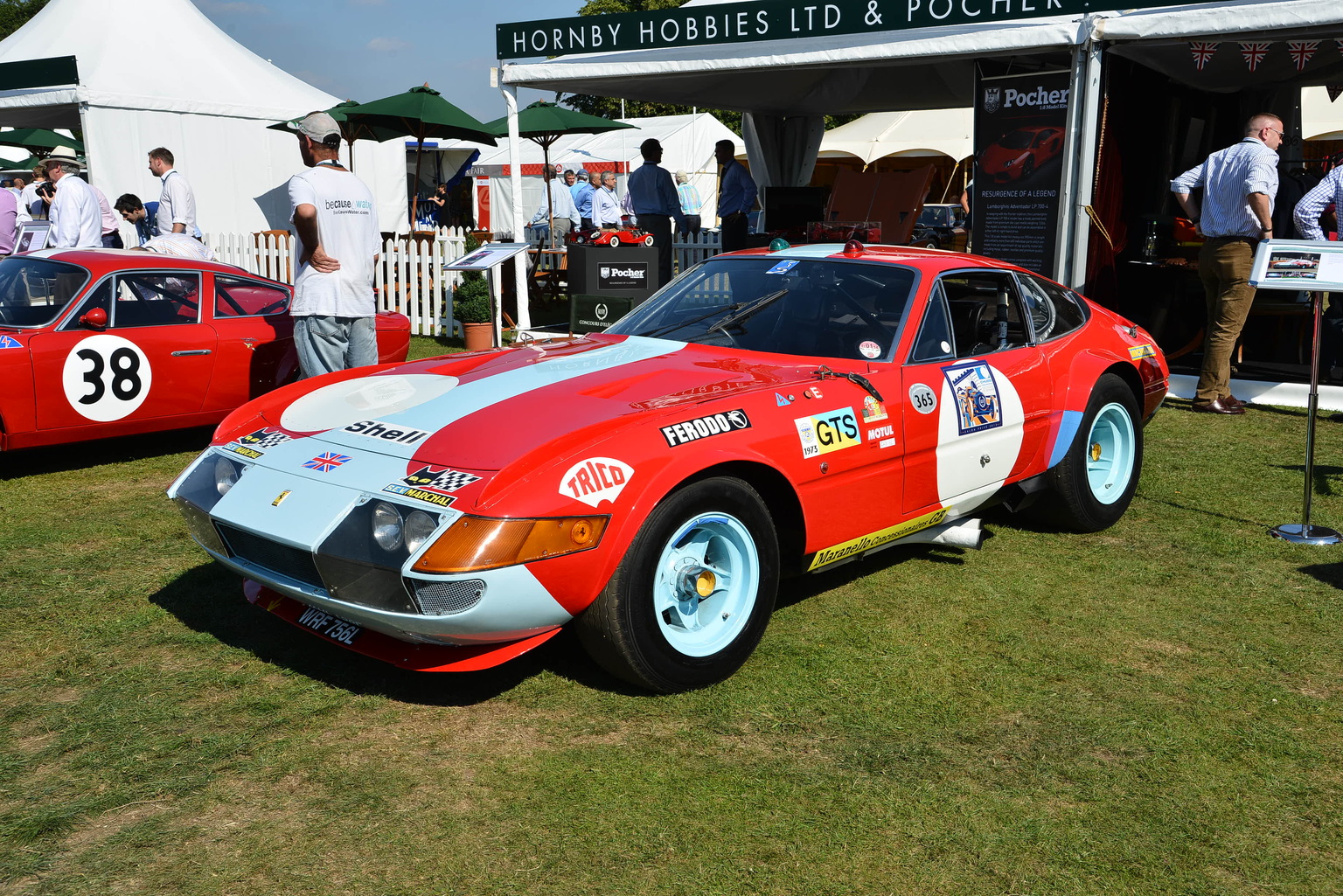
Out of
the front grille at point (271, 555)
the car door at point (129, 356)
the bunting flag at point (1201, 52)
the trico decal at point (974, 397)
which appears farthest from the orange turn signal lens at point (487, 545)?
the bunting flag at point (1201, 52)

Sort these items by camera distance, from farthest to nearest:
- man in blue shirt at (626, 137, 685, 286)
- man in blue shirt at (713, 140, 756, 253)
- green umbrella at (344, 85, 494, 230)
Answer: green umbrella at (344, 85, 494, 230) → man in blue shirt at (713, 140, 756, 253) → man in blue shirt at (626, 137, 685, 286)

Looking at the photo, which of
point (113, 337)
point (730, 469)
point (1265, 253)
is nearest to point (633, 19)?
point (113, 337)

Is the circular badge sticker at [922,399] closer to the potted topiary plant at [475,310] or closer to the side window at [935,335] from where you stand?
the side window at [935,335]

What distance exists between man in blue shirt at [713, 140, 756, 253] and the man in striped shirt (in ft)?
17.6

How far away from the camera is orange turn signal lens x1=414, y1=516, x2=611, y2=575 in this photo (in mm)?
2920

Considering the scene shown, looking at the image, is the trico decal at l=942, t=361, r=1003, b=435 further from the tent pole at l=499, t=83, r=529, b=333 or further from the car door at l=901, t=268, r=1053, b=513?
the tent pole at l=499, t=83, r=529, b=333

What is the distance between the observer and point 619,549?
3113 mm

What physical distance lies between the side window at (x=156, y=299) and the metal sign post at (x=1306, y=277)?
230 inches

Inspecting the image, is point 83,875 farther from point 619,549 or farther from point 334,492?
point 619,549

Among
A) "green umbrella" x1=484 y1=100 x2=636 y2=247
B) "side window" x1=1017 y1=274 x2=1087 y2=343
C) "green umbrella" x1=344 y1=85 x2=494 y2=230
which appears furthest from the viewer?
"green umbrella" x1=484 y1=100 x2=636 y2=247

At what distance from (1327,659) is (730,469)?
2220 mm

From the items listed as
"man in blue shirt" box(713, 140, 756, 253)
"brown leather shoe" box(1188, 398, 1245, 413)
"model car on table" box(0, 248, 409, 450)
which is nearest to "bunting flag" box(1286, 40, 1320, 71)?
"brown leather shoe" box(1188, 398, 1245, 413)

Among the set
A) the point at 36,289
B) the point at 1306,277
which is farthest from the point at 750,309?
the point at 36,289

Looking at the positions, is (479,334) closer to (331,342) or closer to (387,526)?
(331,342)
